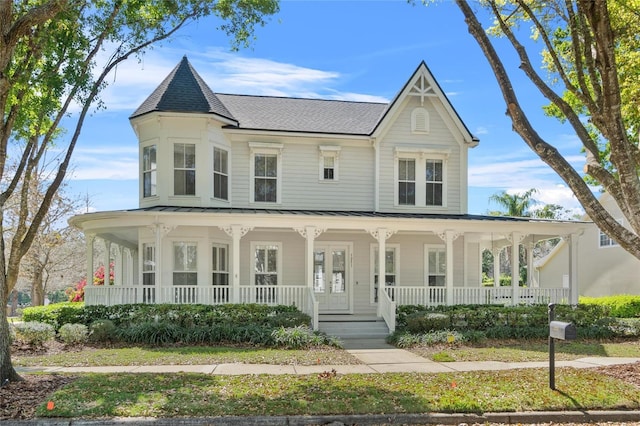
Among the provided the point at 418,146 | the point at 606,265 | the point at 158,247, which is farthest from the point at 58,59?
the point at 606,265

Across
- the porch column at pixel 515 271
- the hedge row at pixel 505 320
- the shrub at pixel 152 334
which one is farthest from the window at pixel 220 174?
the porch column at pixel 515 271

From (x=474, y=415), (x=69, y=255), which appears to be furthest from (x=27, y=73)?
(x=69, y=255)

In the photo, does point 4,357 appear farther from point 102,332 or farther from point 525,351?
point 525,351

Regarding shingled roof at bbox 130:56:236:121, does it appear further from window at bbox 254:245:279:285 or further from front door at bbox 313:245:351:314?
front door at bbox 313:245:351:314

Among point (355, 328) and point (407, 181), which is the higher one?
point (407, 181)

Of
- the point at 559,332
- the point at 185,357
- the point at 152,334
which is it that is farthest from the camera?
the point at 152,334

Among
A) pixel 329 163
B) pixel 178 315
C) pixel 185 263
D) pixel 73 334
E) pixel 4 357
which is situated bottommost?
pixel 73 334

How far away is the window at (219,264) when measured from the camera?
62.5 ft

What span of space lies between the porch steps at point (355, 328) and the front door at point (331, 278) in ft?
5.72

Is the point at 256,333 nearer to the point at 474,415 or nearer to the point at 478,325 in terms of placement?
the point at 478,325

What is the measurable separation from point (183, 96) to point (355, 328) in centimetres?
957

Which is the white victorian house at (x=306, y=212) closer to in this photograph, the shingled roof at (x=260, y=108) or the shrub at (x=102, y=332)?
the shingled roof at (x=260, y=108)

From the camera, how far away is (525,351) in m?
14.2

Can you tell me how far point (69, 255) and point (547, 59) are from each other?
97.9 ft
